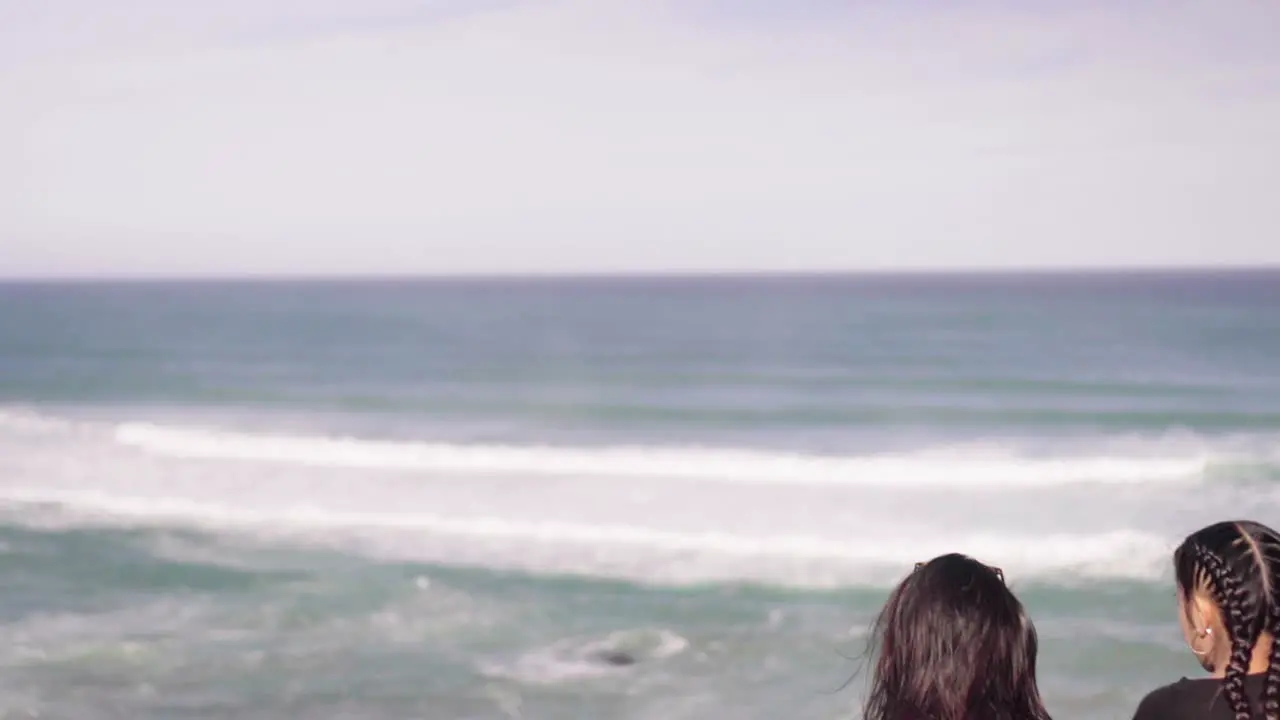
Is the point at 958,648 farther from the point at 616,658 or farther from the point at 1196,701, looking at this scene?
the point at 616,658

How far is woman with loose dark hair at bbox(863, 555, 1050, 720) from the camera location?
2.10 metres

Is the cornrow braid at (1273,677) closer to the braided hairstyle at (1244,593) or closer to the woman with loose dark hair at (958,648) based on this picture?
the braided hairstyle at (1244,593)

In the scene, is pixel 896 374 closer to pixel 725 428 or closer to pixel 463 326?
pixel 725 428

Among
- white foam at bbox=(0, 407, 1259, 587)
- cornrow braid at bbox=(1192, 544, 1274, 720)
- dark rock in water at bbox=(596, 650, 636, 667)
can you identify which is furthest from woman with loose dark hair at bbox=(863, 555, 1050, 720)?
white foam at bbox=(0, 407, 1259, 587)

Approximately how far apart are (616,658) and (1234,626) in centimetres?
669

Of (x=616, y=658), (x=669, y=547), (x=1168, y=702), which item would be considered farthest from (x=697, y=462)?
(x=1168, y=702)

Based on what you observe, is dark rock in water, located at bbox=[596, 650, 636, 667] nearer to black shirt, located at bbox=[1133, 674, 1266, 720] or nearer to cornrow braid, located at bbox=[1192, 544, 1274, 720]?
black shirt, located at bbox=[1133, 674, 1266, 720]

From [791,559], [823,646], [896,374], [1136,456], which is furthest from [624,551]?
[896,374]

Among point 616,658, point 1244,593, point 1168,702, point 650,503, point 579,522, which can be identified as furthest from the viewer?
point 650,503

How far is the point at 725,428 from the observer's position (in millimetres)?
20406

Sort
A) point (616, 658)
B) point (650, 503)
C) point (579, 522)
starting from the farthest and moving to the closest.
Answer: point (650, 503), point (579, 522), point (616, 658)

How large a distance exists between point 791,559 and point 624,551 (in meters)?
1.68

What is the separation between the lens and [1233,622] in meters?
2.04

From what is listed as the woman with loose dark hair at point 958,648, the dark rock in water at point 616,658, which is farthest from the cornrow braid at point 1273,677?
the dark rock in water at point 616,658
